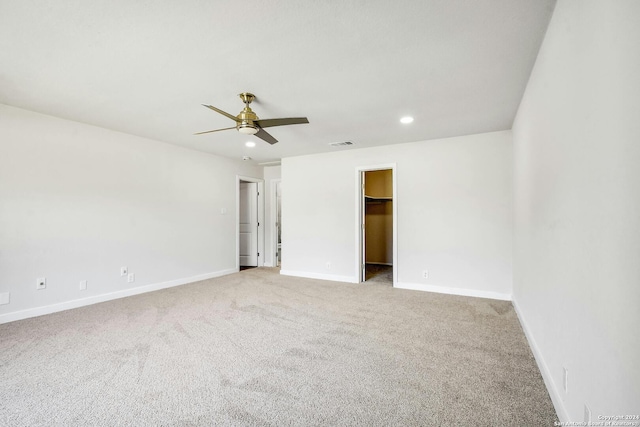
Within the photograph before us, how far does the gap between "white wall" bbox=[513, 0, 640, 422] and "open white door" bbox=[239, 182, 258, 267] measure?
227 inches

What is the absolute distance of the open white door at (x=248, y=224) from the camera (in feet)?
22.7

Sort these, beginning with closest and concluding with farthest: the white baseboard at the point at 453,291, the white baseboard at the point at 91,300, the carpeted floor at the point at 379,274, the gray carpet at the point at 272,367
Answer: the gray carpet at the point at 272,367, the white baseboard at the point at 91,300, the white baseboard at the point at 453,291, the carpeted floor at the point at 379,274

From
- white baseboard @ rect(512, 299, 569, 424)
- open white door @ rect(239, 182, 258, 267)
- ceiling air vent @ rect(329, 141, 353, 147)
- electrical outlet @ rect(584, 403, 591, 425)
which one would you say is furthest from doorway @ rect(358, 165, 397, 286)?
electrical outlet @ rect(584, 403, 591, 425)

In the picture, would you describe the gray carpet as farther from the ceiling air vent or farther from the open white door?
the open white door

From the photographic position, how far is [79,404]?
1.78 metres

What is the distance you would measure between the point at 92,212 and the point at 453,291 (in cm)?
535

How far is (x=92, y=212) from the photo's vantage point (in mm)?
3912

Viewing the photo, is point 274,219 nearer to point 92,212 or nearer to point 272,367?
point 92,212

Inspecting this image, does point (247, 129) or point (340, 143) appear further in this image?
point (340, 143)

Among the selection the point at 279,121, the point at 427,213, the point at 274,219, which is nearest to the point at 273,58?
the point at 279,121

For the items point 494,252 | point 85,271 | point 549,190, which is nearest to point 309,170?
point 494,252

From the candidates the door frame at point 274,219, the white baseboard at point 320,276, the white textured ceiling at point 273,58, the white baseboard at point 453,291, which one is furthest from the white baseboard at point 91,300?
the white baseboard at point 453,291

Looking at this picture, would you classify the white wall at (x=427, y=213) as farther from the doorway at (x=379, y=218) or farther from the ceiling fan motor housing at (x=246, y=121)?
the ceiling fan motor housing at (x=246, y=121)

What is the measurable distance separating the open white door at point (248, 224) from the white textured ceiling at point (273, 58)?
Result: 10.9 ft
